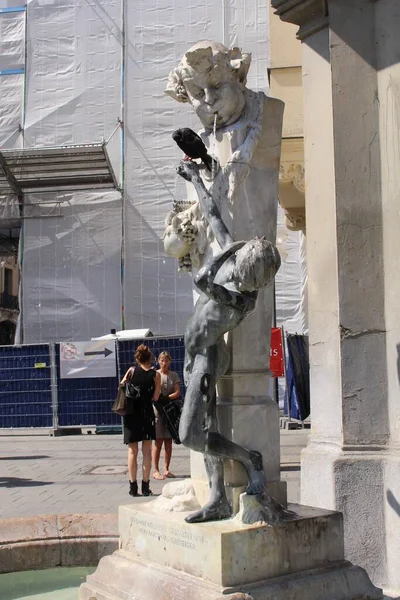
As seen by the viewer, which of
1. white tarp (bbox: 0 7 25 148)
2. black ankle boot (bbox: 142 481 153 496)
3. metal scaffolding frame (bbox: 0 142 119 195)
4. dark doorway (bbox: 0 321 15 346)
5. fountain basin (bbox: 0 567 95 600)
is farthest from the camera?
dark doorway (bbox: 0 321 15 346)

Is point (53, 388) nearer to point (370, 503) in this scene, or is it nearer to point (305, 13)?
point (305, 13)

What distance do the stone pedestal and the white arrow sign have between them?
1144 centimetres

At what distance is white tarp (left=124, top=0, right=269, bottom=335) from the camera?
758 inches

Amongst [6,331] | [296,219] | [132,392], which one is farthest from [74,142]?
[6,331]

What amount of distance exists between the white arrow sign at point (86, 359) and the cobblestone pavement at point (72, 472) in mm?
1325

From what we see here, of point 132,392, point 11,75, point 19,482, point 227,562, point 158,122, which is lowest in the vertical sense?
point 19,482

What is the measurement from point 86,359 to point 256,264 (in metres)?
12.3

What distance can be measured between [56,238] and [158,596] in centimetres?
1735

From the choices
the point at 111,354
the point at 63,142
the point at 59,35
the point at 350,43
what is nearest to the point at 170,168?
the point at 63,142

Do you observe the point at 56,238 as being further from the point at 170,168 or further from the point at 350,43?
the point at 350,43

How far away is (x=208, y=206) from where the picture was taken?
3.57m

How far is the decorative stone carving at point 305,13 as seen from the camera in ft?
16.7

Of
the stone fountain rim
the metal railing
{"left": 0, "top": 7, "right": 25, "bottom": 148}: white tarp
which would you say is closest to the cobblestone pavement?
the stone fountain rim

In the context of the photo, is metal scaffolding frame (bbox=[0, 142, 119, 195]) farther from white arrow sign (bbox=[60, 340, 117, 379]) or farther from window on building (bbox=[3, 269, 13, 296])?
window on building (bbox=[3, 269, 13, 296])
